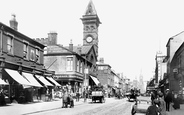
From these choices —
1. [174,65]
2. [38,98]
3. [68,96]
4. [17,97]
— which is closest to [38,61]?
[38,98]

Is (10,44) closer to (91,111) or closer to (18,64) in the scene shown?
(18,64)

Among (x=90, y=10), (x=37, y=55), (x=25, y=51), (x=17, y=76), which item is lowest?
(x=17, y=76)

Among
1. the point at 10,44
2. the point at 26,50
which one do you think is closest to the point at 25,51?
the point at 26,50

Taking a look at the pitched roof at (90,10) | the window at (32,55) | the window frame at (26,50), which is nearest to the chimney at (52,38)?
the window at (32,55)

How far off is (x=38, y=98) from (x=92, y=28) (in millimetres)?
49796

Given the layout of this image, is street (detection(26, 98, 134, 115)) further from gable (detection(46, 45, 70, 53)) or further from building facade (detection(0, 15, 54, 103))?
gable (detection(46, 45, 70, 53))

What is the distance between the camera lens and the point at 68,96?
2456cm

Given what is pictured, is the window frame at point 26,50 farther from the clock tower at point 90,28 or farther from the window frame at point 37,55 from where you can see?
the clock tower at point 90,28

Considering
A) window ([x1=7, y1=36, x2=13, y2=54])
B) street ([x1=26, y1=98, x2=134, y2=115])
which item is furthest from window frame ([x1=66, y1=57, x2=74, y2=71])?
street ([x1=26, y1=98, x2=134, y2=115])

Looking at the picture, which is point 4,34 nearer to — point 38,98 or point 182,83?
point 38,98

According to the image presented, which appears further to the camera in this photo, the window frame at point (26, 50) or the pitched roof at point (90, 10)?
the pitched roof at point (90, 10)

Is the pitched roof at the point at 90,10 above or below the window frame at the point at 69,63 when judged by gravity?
above

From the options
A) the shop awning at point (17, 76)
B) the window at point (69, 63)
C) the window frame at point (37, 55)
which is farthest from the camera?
the window at point (69, 63)

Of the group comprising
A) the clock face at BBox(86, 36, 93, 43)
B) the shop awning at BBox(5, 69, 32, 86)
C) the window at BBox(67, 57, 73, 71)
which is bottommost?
the shop awning at BBox(5, 69, 32, 86)
